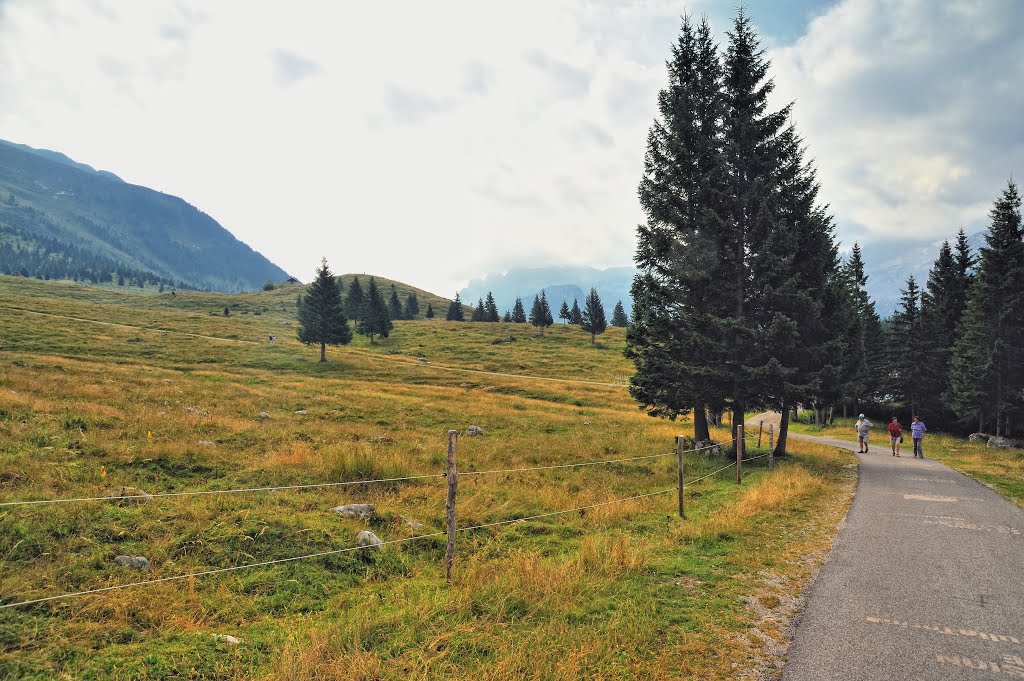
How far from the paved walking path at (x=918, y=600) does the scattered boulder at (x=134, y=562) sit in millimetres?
8662

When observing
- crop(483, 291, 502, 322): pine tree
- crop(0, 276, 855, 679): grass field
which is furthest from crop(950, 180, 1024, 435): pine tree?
crop(483, 291, 502, 322): pine tree

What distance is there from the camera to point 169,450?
11.8 m

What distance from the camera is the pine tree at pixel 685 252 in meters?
18.9

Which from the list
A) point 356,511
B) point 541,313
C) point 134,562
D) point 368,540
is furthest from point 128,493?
point 541,313

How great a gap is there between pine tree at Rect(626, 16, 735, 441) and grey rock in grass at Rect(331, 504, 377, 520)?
13652 millimetres

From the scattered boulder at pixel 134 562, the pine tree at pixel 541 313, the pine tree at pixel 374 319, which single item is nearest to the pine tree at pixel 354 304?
the pine tree at pixel 374 319

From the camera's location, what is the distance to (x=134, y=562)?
6742mm

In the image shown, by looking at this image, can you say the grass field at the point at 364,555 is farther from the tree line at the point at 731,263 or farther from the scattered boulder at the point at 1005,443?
the scattered boulder at the point at 1005,443

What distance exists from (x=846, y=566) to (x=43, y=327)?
246 ft

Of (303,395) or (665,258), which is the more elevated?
(665,258)

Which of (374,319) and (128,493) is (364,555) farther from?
(374,319)

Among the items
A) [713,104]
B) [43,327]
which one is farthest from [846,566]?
[43,327]

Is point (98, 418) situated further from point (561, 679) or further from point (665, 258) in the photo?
point (665, 258)

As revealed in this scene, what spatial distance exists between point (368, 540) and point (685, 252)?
53.8ft
